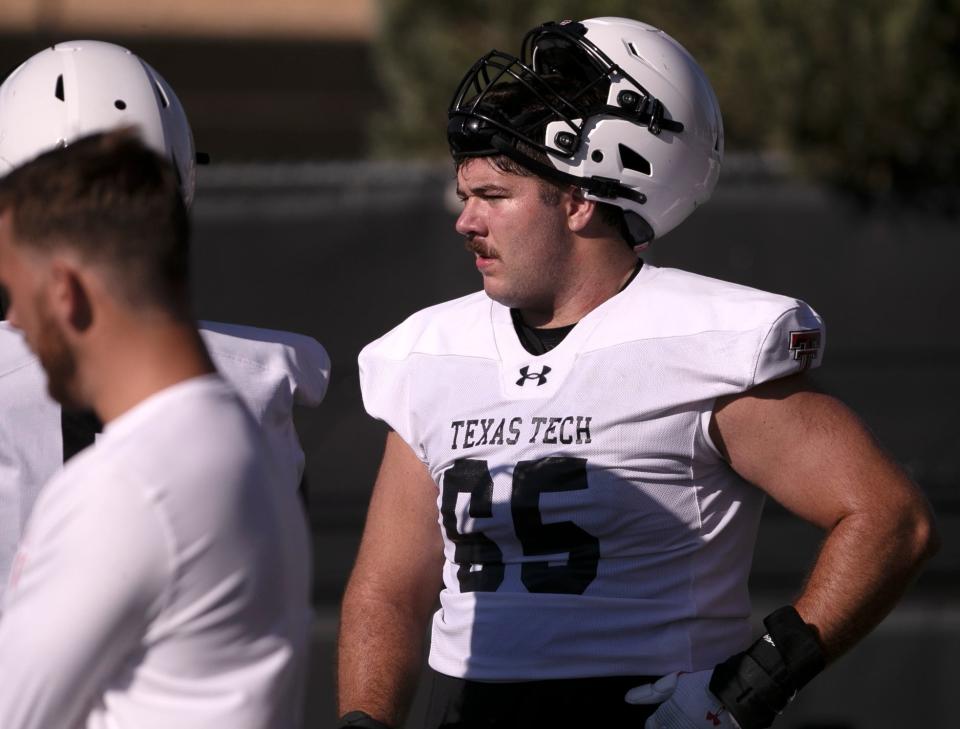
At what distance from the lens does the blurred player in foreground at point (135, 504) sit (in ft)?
5.22

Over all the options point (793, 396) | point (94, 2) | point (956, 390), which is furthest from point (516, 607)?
point (94, 2)

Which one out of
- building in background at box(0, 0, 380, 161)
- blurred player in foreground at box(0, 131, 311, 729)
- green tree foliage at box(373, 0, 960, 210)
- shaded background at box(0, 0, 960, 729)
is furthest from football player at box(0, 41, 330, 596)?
building in background at box(0, 0, 380, 161)

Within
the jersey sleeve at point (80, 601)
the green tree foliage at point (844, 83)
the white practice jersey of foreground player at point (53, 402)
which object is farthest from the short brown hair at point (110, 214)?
the green tree foliage at point (844, 83)

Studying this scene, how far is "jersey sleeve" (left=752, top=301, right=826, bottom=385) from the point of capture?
2553 millimetres

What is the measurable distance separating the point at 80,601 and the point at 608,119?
1.60 m

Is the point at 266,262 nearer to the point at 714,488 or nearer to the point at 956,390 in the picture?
the point at 956,390

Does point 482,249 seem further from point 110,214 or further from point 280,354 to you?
point 110,214

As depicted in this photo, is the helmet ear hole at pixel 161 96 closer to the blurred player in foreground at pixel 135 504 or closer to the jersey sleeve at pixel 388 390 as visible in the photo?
the jersey sleeve at pixel 388 390

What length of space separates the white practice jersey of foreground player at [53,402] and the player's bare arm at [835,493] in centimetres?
76

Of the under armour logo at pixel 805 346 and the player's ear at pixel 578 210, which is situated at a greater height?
the player's ear at pixel 578 210

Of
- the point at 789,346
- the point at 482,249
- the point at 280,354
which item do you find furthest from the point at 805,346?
the point at 280,354

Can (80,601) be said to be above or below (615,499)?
above

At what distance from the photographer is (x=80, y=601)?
1.58m

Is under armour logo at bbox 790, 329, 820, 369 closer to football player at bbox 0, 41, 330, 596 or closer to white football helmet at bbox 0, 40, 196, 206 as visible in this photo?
football player at bbox 0, 41, 330, 596
